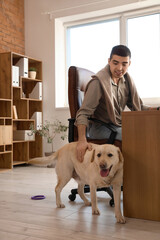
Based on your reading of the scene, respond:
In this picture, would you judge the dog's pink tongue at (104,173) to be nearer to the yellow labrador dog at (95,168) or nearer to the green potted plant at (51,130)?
the yellow labrador dog at (95,168)

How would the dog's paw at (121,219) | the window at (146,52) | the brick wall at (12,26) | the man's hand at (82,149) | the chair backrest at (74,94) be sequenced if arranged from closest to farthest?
the dog's paw at (121,219)
the man's hand at (82,149)
the chair backrest at (74,94)
the window at (146,52)
the brick wall at (12,26)

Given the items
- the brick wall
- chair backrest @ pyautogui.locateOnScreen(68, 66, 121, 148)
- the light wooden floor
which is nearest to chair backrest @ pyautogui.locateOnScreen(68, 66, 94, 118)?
chair backrest @ pyautogui.locateOnScreen(68, 66, 121, 148)

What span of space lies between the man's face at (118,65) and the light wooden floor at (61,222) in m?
1.01

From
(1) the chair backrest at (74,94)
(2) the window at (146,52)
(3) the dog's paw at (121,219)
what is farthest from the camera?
(2) the window at (146,52)

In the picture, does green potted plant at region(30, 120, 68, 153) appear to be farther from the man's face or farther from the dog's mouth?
the dog's mouth

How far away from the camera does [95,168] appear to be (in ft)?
6.04

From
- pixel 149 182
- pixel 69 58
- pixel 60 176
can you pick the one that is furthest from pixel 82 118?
pixel 69 58

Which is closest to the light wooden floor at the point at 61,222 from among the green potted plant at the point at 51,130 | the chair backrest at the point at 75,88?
the chair backrest at the point at 75,88

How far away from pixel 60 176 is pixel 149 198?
621 mm

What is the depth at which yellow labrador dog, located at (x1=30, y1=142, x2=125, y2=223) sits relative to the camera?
175cm

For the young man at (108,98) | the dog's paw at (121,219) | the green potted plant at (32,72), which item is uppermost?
the green potted plant at (32,72)

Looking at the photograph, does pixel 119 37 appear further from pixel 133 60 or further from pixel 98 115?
pixel 98 115

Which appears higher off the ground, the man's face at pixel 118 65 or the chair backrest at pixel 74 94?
the man's face at pixel 118 65

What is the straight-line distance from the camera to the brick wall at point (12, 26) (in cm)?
478
